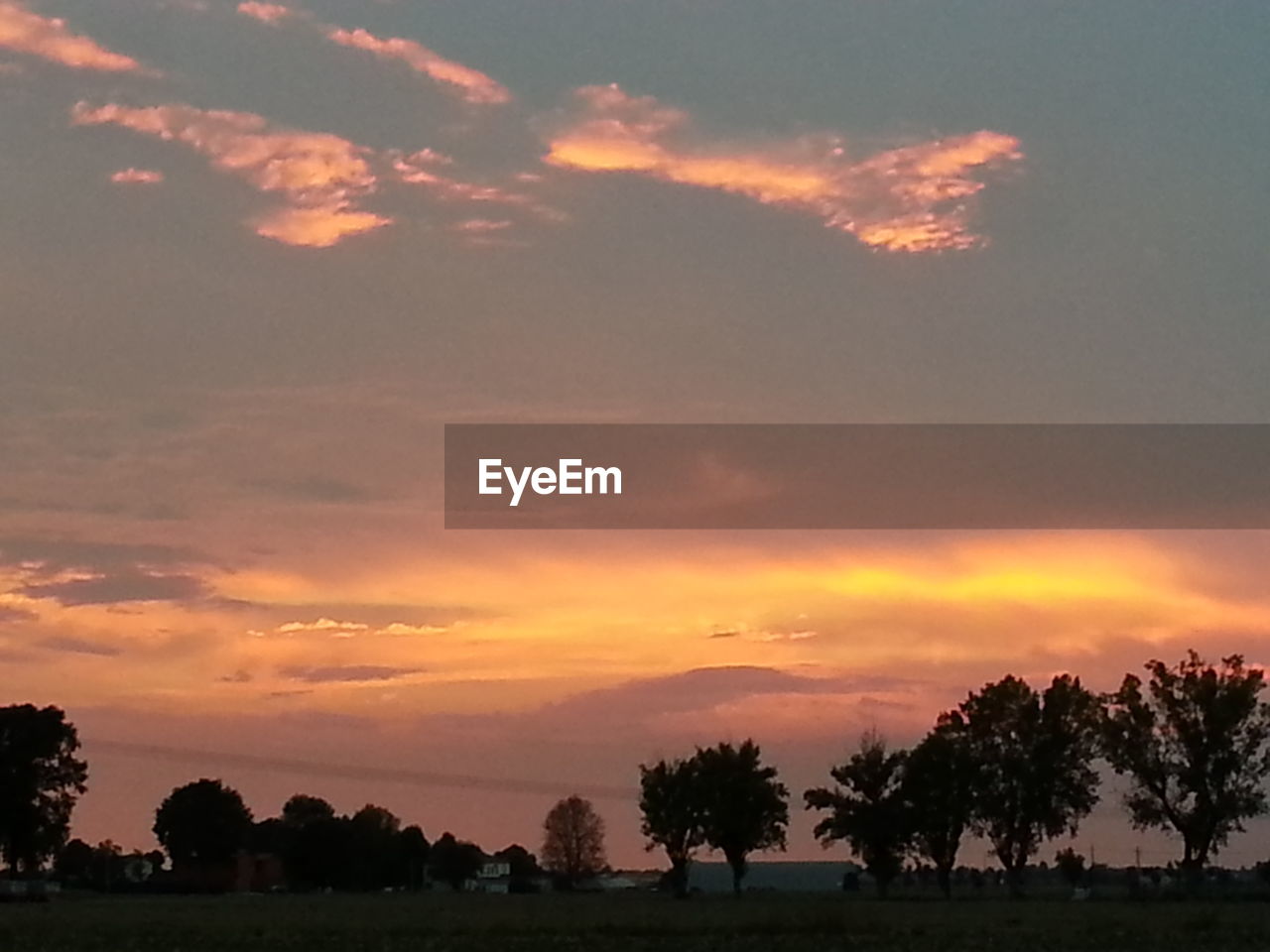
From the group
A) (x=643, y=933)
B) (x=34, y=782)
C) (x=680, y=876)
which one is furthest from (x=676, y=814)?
(x=643, y=933)

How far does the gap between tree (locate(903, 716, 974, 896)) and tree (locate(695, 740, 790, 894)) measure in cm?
1427

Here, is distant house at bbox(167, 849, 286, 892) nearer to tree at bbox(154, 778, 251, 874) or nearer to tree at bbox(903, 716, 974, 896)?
tree at bbox(154, 778, 251, 874)

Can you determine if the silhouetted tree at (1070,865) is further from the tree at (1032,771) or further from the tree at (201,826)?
the tree at (201,826)

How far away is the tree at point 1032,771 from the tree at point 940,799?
876 mm

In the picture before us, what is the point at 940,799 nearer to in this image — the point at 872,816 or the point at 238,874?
the point at 872,816

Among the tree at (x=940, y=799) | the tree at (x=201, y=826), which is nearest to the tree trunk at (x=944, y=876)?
the tree at (x=940, y=799)

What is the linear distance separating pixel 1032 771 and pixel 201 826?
102 metres

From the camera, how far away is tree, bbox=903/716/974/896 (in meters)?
126

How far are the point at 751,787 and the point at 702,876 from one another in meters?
50.6

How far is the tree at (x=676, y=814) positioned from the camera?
5438 inches

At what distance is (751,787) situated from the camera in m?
138

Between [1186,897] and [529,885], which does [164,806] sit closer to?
[529,885]

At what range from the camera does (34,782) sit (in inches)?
4766

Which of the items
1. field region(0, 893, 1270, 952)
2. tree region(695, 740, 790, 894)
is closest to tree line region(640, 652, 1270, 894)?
tree region(695, 740, 790, 894)
